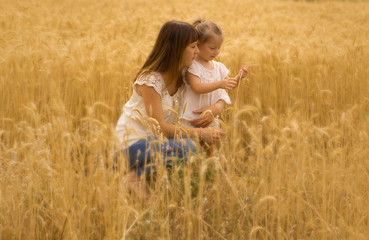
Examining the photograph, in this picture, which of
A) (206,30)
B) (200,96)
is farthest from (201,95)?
(206,30)

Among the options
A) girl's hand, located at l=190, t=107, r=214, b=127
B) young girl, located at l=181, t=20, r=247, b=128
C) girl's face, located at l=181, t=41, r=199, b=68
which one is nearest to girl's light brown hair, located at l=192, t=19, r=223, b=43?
young girl, located at l=181, t=20, r=247, b=128

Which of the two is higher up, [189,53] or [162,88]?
[189,53]

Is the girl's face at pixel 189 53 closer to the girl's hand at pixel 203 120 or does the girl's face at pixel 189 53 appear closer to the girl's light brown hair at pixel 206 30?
the girl's light brown hair at pixel 206 30

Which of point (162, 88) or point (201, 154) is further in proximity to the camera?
point (162, 88)

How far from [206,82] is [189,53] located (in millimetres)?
320

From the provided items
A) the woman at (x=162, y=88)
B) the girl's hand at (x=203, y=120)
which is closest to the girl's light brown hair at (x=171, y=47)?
the woman at (x=162, y=88)

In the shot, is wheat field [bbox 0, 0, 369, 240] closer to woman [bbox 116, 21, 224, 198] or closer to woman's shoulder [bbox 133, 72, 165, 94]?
woman [bbox 116, 21, 224, 198]

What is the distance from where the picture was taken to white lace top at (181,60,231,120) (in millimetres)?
2932

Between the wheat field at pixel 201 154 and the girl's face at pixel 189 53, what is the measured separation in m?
0.51

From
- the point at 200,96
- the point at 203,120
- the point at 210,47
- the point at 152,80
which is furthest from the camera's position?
the point at 200,96

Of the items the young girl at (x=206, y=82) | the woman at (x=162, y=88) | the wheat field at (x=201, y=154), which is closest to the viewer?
the wheat field at (x=201, y=154)

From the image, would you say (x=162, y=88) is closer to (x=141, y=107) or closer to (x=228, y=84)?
(x=141, y=107)

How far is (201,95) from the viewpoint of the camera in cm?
301

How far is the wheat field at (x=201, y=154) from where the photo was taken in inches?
73.4
